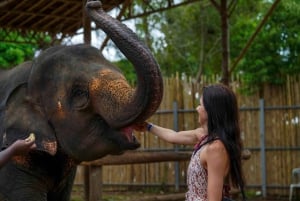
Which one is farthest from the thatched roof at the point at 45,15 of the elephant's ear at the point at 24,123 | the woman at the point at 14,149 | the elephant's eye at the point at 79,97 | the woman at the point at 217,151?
the woman at the point at 14,149

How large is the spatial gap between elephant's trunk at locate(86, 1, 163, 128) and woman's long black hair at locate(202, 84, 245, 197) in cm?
34

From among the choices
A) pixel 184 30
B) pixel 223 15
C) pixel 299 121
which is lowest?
pixel 299 121

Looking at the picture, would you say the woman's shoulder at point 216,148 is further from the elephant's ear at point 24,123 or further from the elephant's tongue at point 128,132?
the elephant's ear at point 24,123

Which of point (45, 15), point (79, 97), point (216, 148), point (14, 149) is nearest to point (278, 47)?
point (45, 15)

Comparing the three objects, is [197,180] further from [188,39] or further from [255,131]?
[188,39]

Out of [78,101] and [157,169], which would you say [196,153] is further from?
[157,169]

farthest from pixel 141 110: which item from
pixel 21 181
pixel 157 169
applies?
pixel 157 169

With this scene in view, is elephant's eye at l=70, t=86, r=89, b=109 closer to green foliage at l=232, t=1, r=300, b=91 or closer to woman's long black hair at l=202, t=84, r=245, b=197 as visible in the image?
woman's long black hair at l=202, t=84, r=245, b=197

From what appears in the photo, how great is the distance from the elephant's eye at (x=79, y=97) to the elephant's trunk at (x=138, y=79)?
12.7 inches

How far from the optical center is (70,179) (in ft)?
15.2

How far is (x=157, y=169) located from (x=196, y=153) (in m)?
10.2

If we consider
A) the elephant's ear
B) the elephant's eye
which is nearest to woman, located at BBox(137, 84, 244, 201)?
the elephant's eye

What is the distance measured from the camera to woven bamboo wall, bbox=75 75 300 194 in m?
12.5

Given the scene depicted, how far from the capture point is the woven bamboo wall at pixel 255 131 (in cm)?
1246
